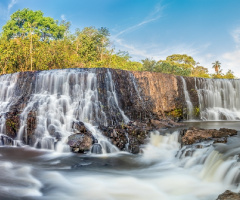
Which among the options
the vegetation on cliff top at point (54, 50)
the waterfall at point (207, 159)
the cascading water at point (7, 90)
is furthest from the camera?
the vegetation on cliff top at point (54, 50)

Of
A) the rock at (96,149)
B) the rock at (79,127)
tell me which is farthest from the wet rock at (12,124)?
the rock at (96,149)

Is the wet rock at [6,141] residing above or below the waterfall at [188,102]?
below

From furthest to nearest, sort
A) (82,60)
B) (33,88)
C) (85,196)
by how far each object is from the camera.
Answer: (82,60) → (33,88) → (85,196)

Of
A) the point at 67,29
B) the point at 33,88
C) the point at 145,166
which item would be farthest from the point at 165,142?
the point at 67,29

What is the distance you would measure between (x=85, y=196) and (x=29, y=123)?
6.35 meters

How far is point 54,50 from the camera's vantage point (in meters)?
23.5

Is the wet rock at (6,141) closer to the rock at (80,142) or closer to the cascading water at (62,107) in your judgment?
the cascading water at (62,107)

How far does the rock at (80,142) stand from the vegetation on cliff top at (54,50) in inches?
530

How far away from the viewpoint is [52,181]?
20.0 feet

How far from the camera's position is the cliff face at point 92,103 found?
10.4 metres

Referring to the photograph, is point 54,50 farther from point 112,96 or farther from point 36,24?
point 36,24

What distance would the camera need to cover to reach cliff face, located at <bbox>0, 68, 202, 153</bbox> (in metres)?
10.4

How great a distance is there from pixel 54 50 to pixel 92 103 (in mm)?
12906

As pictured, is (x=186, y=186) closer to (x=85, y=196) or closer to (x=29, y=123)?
(x=85, y=196)
